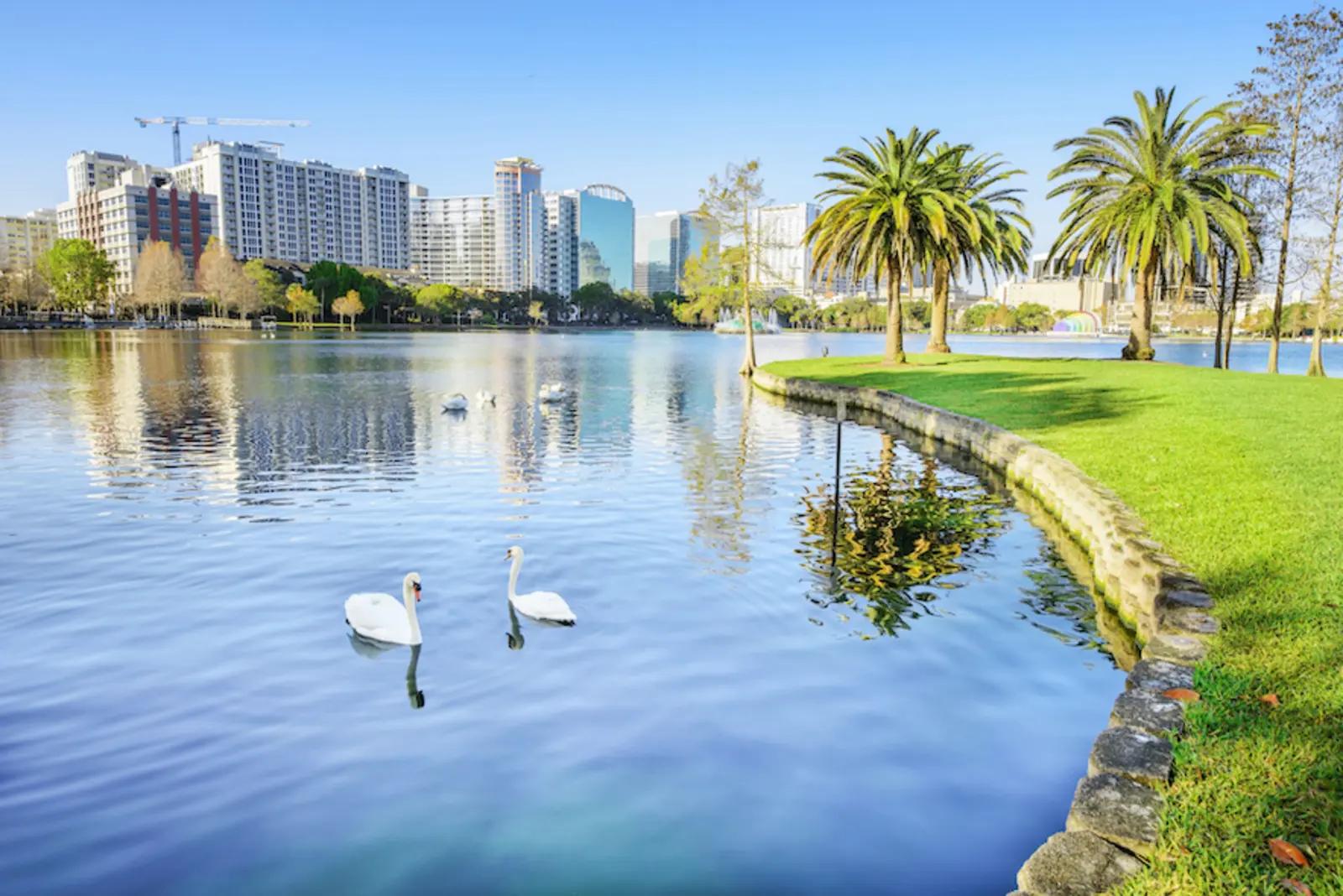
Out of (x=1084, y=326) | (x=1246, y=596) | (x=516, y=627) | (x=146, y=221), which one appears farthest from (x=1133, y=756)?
(x=146, y=221)

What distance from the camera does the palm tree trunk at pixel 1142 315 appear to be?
3625cm

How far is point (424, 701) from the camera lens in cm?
752

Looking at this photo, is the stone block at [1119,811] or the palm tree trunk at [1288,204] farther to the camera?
the palm tree trunk at [1288,204]

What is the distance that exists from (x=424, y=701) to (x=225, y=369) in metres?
43.6

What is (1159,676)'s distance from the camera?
20.4 feet

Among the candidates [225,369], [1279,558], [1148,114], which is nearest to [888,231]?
[1148,114]

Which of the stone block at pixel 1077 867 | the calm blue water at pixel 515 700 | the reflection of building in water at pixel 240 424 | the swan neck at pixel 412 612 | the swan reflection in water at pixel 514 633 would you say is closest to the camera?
the stone block at pixel 1077 867

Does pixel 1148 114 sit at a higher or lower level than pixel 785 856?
higher

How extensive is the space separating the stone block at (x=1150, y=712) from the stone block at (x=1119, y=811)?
780 mm

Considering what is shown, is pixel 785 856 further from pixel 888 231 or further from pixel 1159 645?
pixel 888 231

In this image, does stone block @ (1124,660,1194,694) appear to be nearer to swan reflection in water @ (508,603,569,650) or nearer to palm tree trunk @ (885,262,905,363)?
swan reflection in water @ (508,603,569,650)

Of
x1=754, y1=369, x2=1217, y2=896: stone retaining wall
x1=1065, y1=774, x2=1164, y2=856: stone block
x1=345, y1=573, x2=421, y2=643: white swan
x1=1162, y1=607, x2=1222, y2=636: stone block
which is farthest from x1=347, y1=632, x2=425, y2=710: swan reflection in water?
x1=1162, y1=607, x2=1222, y2=636: stone block

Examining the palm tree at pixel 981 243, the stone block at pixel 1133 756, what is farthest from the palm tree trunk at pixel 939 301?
the stone block at pixel 1133 756

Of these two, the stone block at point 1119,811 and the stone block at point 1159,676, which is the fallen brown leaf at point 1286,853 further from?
the stone block at point 1159,676
